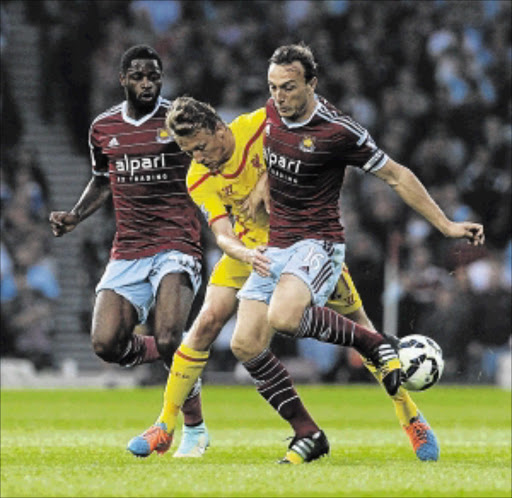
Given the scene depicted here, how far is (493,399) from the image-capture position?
16.1 meters

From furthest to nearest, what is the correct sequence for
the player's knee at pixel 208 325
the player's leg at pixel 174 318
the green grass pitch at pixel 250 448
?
1. the player's leg at pixel 174 318
2. the player's knee at pixel 208 325
3. the green grass pitch at pixel 250 448

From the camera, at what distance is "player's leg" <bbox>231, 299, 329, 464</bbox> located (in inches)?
324

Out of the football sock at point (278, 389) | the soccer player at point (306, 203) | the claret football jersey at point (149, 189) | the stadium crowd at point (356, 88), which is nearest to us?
the soccer player at point (306, 203)

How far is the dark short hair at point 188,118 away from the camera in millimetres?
8125

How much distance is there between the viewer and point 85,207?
9.47 metres

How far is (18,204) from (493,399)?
6.64 meters

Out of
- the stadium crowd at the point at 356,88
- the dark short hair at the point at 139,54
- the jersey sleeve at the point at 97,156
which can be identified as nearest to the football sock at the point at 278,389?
the jersey sleeve at the point at 97,156

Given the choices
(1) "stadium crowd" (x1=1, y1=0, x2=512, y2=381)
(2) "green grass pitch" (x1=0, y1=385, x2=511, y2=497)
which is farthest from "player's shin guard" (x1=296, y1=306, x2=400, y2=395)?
(1) "stadium crowd" (x1=1, y1=0, x2=512, y2=381)

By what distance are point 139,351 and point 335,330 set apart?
1.73 meters

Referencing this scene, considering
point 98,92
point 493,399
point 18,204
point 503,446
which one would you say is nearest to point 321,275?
point 503,446

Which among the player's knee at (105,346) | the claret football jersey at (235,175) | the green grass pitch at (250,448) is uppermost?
the claret football jersey at (235,175)

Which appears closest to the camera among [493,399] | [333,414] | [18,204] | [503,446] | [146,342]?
[146,342]

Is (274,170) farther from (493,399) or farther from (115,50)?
(115,50)

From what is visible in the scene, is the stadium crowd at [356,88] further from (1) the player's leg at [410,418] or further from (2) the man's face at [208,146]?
(2) the man's face at [208,146]
